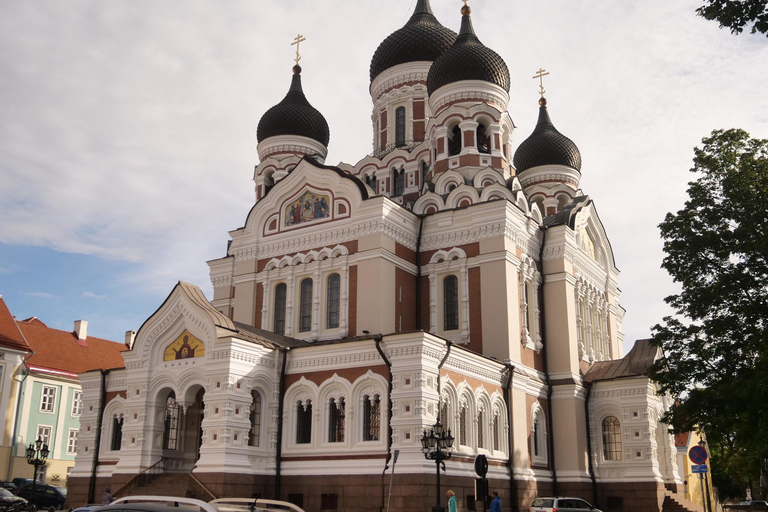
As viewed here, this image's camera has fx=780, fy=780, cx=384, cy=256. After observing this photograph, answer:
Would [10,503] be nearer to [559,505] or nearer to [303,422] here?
[303,422]

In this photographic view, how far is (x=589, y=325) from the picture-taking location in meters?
26.1

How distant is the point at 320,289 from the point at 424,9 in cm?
1533

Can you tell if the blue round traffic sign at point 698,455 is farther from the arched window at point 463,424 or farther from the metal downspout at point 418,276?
the metal downspout at point 418,276

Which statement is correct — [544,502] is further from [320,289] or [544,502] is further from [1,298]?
[1,298]

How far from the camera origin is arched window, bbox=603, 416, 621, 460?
2323 centimetres

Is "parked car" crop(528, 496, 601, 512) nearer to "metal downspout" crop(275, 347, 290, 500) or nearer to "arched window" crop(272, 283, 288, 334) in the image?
"metal downspout" crop(275, 347, 290, 500)

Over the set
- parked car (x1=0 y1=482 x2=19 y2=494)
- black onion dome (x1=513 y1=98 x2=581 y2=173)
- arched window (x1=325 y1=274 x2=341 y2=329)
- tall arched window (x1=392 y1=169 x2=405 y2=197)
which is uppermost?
black onion dome (x1=513 y1=98 x2=581 y2=173)

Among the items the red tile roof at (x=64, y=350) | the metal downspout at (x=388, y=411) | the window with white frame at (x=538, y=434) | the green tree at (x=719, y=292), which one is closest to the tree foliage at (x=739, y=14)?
the green tree at (x=719, y=292)

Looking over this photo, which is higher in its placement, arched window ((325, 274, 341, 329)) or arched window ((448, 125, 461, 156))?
arched window ((448, 125, 461, 156))

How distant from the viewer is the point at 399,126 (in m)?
30.4

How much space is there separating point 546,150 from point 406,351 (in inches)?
631

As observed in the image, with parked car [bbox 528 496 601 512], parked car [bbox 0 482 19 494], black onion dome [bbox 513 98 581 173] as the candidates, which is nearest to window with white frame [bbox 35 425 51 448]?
parked car [bbox 0 482 19 494]

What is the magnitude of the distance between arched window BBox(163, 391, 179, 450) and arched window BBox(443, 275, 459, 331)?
7.78m

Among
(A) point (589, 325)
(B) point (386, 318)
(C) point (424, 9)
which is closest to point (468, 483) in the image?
(B) point (386, 318)
